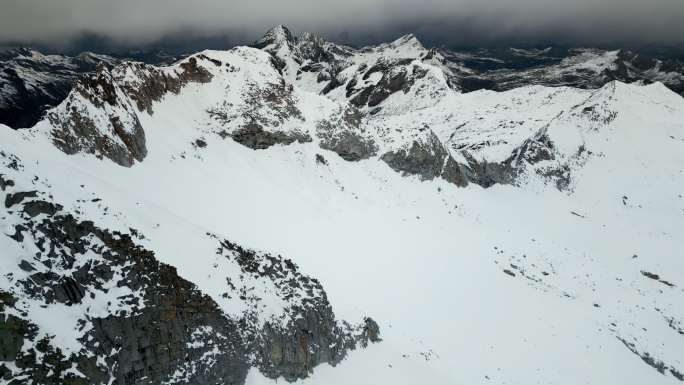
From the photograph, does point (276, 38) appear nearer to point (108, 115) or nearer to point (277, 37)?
point (277, 37)

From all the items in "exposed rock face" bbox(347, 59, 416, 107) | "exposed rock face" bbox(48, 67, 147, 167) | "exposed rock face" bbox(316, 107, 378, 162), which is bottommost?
"exposed rock face" bbox(347, 59, 416, 107)

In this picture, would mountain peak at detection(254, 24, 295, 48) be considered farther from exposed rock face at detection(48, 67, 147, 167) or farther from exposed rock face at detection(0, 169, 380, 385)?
exposed rock face at detection(0, 169, 380, 385)

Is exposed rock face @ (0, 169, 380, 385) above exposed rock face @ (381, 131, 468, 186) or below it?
above

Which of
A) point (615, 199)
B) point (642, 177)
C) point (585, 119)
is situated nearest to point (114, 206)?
point (615, 199)

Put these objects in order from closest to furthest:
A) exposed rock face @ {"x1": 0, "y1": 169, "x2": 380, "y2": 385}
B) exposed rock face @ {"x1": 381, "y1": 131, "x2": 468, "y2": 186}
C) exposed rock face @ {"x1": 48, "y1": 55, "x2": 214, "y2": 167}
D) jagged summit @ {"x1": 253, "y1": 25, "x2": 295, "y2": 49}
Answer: exposed rock face @ {"x1": 0, "y1": 169, "x2": 380, "y2": 385} < exposed rock face @ {"x1": 48, "y1": 55, "x2": 214, "y2": 167} < exposed rock face @ {"x1": 381, "y1": 131, "x2": 468, "y2": 186} < jagged summit @ {"x1": 253, "y1": 25, "x2": 295, "y2": 49}

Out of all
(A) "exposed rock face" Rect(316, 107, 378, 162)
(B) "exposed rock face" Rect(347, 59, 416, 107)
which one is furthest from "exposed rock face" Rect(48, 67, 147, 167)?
(B) "exposed rock face" Rect(347, 59, 416, 107)

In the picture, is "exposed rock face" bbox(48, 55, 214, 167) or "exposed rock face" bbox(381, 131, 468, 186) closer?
"exposed rock face" bbox(48, 55, 214, 167)

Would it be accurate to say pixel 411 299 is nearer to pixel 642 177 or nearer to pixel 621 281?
pixel 621 281
